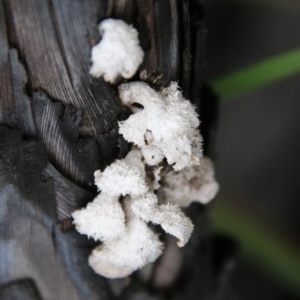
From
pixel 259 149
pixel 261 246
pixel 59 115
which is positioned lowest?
pixel 261 246

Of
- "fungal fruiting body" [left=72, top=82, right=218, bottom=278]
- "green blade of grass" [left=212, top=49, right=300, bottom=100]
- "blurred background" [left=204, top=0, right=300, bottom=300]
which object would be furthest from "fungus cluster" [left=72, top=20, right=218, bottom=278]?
"blurred background" [left=204, top=0, right=300, bottom=300]

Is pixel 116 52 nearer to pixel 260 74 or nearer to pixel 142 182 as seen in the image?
pixel 142 182

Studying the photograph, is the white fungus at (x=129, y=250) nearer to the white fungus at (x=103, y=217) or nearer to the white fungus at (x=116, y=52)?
the white fungus at (x=103, y=217)

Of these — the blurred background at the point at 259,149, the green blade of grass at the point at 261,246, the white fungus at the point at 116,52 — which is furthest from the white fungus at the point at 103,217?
the green blade of grass at the point at 261,246

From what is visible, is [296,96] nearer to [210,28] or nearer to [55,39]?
[210,28]

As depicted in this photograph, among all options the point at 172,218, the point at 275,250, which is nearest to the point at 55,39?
the point at 172,218

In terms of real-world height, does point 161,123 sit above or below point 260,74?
above

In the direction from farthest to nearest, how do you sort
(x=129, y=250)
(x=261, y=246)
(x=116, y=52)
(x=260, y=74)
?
(x=261, y=246), (x=260, y=74), (x=129, y=250), (x=116, y=52)

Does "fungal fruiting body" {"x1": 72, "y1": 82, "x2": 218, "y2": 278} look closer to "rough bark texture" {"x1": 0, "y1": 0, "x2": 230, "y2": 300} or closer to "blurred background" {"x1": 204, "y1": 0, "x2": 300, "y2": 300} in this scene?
"rough bark texture" {"x1": 0, "y1": 0, "x2": 230, "y2": 300}

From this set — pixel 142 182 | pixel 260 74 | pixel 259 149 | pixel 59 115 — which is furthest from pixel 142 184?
pixel 259 149
